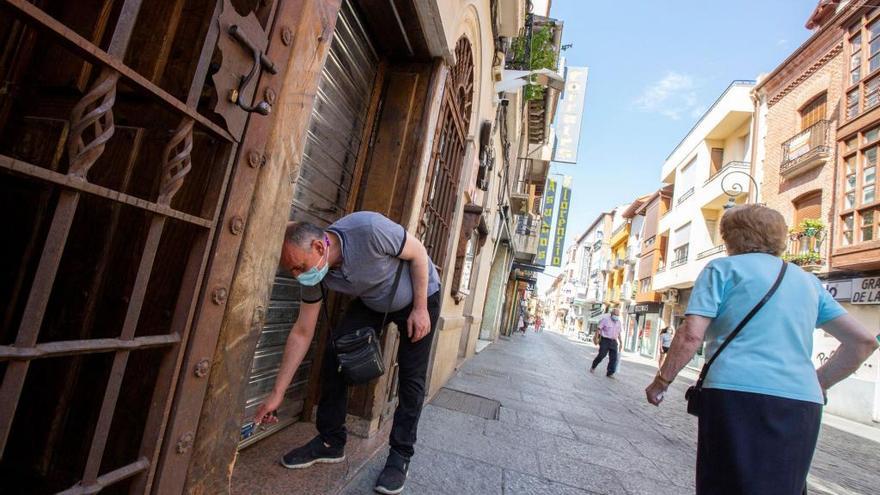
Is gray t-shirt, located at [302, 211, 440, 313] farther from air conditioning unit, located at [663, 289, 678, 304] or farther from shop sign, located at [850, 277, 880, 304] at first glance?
air conditioning unit, located at [663, 289, 678, 304]

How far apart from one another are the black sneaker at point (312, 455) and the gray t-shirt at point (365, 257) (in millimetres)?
823

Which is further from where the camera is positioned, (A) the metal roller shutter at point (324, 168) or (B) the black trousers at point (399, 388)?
(A) the metal roller shutter at point (324, 168)

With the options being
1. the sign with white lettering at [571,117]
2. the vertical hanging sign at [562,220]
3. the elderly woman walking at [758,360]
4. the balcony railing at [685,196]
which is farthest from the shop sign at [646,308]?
the elderly woman walking at [758,360]

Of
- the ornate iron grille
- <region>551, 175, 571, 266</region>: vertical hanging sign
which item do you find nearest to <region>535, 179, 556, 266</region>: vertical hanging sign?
<region>551, 175, 571, 266</region>: vertical hanging sign

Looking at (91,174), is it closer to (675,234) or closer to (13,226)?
(13,226)

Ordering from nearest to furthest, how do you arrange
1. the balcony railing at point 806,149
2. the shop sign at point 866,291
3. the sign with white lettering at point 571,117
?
the shop sign at point 866,291 < the balcony railing at point 806,149 < the sign with white lettering at point 571,117

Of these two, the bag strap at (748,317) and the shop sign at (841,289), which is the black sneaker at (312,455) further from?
the shop sign at (841,289)

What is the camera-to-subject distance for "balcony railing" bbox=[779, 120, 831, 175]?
44.0 ft

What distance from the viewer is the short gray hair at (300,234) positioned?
2.01m

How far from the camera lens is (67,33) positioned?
867mm

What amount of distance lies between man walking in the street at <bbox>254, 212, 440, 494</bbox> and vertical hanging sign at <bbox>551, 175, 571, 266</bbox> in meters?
31.2

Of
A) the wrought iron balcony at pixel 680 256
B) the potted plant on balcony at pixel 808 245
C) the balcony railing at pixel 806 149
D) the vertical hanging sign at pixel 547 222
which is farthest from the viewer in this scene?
the vertical hanging sign at pixel 547 222

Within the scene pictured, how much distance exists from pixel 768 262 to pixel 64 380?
2630mm

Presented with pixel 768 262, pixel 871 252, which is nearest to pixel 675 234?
pixel 871 252
